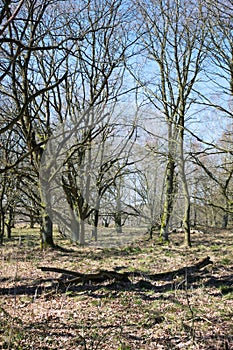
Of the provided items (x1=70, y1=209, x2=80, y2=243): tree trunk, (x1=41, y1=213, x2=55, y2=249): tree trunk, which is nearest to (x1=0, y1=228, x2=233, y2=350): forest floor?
(x1=41, y1=213, x2=55, y2=249): tree trunk

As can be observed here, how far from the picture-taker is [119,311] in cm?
462

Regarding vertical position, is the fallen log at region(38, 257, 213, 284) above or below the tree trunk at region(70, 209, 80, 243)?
below

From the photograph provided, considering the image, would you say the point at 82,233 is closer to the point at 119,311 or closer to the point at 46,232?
the point at 46,232

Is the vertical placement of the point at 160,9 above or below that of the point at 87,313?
above

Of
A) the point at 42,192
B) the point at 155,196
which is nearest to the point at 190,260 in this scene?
the point at 42,192

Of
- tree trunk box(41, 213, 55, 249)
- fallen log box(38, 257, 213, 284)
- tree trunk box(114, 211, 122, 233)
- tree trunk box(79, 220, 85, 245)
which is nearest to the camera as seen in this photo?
fallen log box(38, 257, 213, 284)

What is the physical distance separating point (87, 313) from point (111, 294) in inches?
33.3

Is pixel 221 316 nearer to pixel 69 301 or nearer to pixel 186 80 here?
pixel 69 301

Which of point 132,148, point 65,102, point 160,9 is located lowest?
point 132,148

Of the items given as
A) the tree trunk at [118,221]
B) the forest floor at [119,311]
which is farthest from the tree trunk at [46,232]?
the tree trunk at [118,221]

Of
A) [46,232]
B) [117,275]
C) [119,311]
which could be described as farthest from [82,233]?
[119,311]

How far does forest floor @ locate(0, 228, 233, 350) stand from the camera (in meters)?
3.64

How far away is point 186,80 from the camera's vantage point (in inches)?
466

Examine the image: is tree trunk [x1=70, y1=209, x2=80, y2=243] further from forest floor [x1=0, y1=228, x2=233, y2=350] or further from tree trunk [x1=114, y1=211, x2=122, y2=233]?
forest floor [x1=0, y1=228, x2=233, y2=350]
